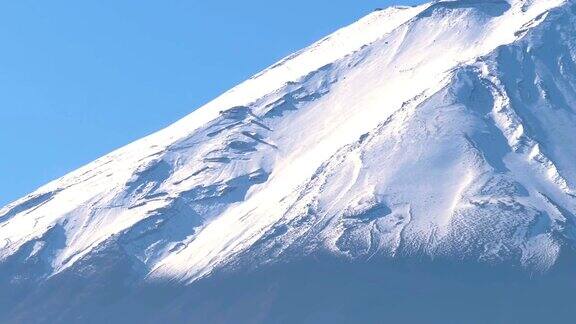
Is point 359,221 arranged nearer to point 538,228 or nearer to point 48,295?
point 538,228

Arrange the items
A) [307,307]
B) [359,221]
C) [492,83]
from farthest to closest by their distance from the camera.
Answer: [492,83], [359,221], [307,307]

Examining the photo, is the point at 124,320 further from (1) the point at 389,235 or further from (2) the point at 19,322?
(1) the point at 389,235

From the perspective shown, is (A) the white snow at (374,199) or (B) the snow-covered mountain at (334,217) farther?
(A) the white snow at (374,199)

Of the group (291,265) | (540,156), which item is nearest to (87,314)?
(291,265)

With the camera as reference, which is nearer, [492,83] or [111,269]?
[111,269]

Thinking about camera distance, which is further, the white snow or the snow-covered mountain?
the white snow

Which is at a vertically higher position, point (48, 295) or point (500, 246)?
point (48, 295)

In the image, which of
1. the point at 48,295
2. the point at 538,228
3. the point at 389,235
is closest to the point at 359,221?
the point at 389,235

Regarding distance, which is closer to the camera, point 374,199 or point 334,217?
point 334,217

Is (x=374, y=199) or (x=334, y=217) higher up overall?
(x=334, y=217)

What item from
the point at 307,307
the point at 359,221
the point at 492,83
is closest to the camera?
the point at 307,307
